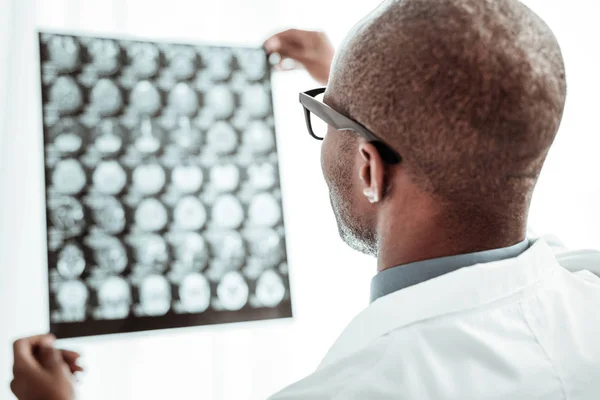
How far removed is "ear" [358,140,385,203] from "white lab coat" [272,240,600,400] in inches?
6.3

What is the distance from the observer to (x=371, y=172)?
91 cm

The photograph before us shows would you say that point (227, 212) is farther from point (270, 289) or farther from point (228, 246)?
point (270, 289)

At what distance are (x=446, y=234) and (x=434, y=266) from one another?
49mm

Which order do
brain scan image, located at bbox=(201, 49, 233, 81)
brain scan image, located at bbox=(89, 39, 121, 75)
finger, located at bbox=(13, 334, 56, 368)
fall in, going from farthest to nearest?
brain scan image, located at bbox=(201, 49, 233, 81)
brain scan image, located at bbox=(89, 39, 121, 75)
finger, located at bbox=(13, 334, 56, 368)

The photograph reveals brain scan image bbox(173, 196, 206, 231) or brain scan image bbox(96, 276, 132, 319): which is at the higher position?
brain scan image bbox(173, 196, 206, 231)

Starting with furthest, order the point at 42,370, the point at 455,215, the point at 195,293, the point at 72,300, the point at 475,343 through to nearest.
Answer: the point at 195,293 < the point at 72,300 < the point at 42,370 < the point at 455,215 < the point at 475,343

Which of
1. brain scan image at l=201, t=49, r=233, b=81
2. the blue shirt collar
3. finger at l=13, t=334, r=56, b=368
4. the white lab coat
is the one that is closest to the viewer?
the white lab coat

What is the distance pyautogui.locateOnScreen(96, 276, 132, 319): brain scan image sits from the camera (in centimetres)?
116

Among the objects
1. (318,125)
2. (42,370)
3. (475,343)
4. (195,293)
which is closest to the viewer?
(475,343)

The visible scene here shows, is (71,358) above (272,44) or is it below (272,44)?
below

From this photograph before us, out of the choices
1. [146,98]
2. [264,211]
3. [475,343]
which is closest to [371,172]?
[475,343]

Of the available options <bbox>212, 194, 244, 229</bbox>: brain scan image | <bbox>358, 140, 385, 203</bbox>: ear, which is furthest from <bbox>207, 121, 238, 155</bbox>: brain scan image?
<bbox>358, 140, 385, 203</bbox>: ear

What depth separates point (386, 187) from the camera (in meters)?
0.92

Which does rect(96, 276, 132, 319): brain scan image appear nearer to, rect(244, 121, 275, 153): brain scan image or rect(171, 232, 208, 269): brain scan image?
rect(171, 232, 208, 269): brain scan image
